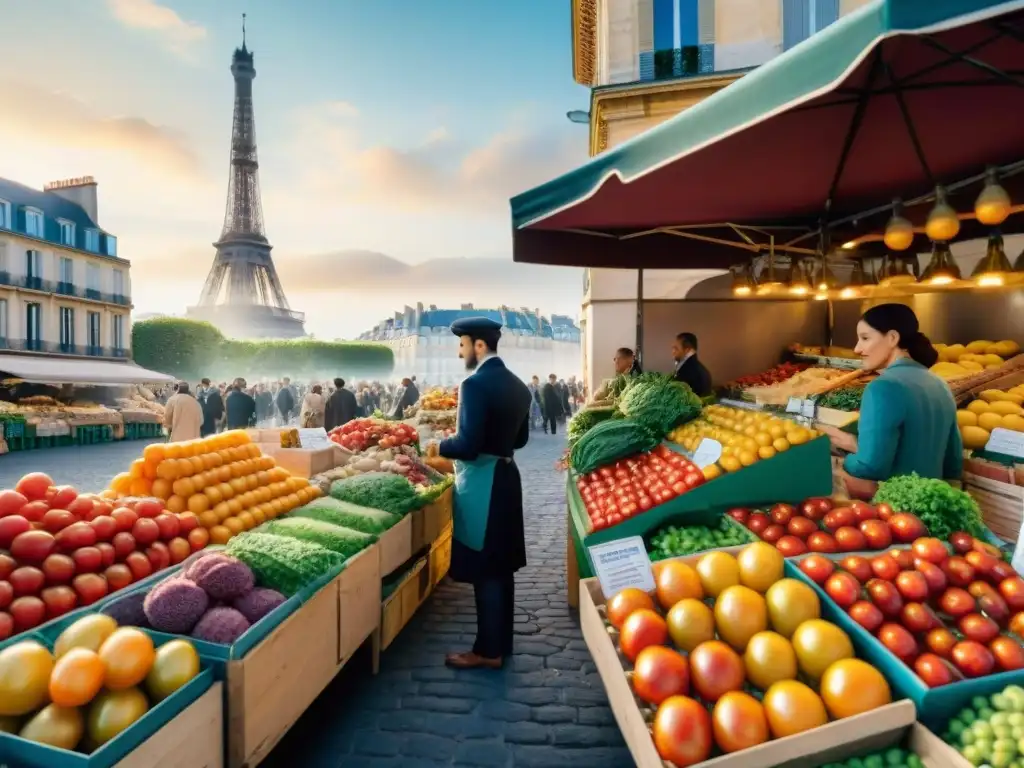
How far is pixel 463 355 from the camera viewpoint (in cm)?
357

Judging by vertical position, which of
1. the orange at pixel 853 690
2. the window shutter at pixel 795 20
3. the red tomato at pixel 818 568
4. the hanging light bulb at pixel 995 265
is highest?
the window shutter at pixel 795 20

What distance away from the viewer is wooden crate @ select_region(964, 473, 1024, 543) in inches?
125

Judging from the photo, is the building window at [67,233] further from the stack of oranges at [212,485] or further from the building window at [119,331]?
the stack of oranges at [212,485]

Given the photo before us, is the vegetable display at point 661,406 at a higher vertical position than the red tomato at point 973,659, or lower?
higher

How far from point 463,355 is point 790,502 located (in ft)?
6.48

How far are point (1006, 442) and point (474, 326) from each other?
130 inches

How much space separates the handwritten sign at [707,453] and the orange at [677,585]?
921mm

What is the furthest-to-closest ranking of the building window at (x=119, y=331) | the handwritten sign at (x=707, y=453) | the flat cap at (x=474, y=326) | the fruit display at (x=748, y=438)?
1. the building window at (x=119, y=331)
2. the flat cap at (x=474, y=326)
3. the handwritten sign at (x=707, y=453)
4. the fruit display at (x=748, y=438)

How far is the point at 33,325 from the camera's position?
29688 mm

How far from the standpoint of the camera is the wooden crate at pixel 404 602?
352 centimetres

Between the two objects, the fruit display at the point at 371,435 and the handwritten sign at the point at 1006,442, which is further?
the fruit display at the point at 371,435

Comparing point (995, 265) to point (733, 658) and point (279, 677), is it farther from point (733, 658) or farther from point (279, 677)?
point (279, 677)

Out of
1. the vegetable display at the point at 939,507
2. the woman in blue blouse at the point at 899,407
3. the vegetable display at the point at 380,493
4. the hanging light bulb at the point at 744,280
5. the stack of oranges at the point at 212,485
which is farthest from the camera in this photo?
the hanging light bulb at the point at 744,280

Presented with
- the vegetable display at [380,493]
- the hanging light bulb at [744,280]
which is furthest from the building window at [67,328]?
the hanging light bulb at [744,280]
